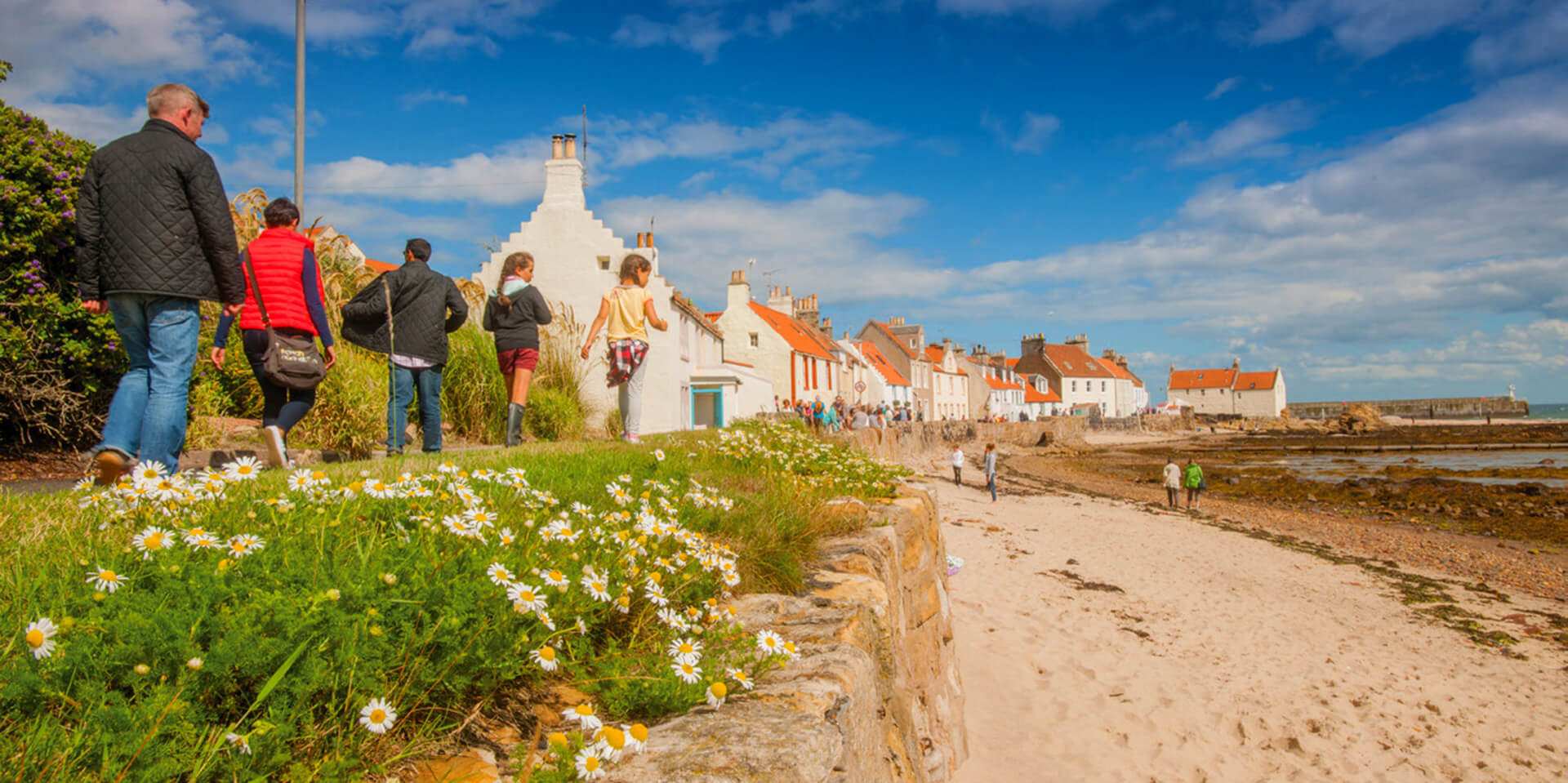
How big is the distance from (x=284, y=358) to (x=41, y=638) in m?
4.36

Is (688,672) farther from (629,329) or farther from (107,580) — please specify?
(629,329)

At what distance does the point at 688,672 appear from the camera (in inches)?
86.9

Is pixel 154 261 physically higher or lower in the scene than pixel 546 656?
higher

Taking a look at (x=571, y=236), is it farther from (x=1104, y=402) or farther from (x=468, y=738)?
(x=1104, y=402)

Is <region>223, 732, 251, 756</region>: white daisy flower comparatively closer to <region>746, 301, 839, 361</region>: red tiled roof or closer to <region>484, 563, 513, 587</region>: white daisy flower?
<region>484, 563, 513, 587</region>: white daisy flower

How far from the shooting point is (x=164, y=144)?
418 centimetres

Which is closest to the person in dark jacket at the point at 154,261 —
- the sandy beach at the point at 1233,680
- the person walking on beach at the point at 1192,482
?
the sandy beach at the point at 1233,680

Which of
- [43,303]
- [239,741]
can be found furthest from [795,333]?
[239,741]

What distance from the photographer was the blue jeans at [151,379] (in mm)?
4129

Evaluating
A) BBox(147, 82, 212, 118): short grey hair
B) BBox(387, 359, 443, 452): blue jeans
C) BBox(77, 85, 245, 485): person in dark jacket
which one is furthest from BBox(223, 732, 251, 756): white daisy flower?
BBox(387, 359, 443, 452): blue jeans

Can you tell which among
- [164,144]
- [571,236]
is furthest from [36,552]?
[571,236]

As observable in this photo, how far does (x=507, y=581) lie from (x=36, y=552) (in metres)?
1.40

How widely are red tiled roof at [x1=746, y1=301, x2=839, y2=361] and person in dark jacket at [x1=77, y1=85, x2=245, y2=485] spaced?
3695 cm

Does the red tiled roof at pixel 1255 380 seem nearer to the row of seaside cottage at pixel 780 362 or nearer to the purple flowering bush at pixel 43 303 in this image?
the row of seaside cottage at pixel 780 362
